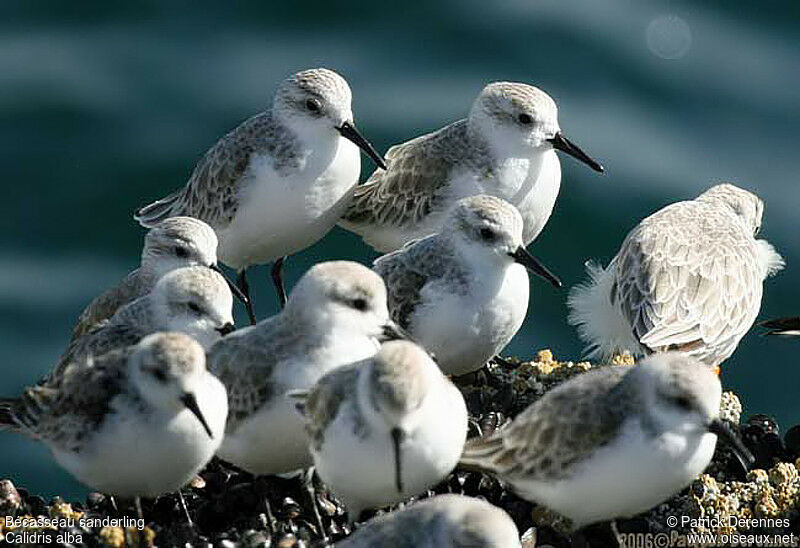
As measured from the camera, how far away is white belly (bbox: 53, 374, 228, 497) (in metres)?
7.96

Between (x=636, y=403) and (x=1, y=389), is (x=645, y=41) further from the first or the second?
(x=636, y=403)

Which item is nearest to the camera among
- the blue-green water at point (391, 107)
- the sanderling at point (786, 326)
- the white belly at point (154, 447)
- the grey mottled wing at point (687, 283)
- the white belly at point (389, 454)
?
the white belly at point (389, 454)

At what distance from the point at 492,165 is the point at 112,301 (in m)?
2.67

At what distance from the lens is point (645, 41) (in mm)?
16844

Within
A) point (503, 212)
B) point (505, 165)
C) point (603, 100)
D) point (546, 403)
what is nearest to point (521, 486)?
point (546, 403)

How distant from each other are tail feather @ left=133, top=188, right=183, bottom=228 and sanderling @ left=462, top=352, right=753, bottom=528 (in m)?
4.76

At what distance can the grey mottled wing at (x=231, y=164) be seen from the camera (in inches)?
439

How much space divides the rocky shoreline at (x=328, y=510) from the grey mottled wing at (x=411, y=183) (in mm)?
2049

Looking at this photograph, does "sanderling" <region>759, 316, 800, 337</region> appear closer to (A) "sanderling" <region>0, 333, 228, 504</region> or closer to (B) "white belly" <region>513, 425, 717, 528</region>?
(B) "white belly" <region>513, 425, 717, 528</region>

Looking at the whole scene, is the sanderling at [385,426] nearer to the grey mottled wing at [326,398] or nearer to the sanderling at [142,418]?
the grey mottled wing at [326,398]

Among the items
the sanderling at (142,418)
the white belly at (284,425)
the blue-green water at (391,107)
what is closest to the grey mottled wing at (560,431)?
the white belly at (284,425)

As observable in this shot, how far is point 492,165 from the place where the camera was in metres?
11.1

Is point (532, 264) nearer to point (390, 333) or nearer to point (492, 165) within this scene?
point (390, 333)

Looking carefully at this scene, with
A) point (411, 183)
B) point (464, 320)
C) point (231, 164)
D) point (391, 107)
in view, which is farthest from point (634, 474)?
point (391, 107)
